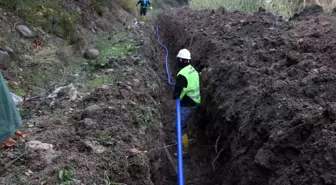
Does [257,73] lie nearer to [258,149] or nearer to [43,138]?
[258,149]

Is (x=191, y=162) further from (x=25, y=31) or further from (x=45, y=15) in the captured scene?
(x=45, y=15)

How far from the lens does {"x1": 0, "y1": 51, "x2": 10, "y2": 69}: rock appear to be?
5.33 m

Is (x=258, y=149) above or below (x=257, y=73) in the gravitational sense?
below

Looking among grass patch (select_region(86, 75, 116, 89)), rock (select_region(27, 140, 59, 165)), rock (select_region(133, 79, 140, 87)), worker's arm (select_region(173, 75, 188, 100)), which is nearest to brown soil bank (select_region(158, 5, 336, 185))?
worker's arm (select_region(173, 75, 188, 100))

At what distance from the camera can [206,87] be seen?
5977mm

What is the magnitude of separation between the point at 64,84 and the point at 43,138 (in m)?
2.37

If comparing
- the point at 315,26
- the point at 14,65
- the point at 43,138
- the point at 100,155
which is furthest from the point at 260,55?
the point at 14,65

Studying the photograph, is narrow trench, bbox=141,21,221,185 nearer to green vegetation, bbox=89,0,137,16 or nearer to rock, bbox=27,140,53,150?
rock, bbox=27,140,53,150

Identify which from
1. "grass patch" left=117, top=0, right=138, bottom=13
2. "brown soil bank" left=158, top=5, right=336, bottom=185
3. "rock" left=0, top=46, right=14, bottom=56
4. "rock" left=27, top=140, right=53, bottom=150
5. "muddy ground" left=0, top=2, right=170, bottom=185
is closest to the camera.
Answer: "brown soil bank" left=158, top=5, right=336, bottom=185

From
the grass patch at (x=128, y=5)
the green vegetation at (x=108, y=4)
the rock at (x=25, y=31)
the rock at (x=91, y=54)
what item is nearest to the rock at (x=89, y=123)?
the rock at (x=25, y=31)

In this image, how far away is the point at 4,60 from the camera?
5383mm

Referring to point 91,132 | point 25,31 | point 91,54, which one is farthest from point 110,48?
point 91,132

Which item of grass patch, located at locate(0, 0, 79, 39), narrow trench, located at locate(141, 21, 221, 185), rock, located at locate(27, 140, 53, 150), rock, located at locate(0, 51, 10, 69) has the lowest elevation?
narrow trench, located at locate(141, 21, 221, 185)

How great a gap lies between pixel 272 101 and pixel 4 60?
4.21m
